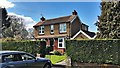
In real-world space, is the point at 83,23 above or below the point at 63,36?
above

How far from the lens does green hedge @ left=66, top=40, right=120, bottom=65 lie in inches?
586

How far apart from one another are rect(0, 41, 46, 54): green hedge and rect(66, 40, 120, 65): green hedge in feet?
13.7

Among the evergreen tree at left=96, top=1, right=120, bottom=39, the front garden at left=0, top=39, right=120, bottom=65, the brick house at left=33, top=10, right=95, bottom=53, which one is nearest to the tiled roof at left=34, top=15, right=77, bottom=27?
the brick house at left=33, top=10, right=95, bottom=53

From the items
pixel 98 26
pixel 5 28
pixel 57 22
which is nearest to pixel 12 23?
pixel 5 28

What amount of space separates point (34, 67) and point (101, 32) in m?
11.3

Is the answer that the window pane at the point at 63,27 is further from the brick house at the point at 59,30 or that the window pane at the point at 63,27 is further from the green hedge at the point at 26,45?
the green hedge at the point at 26,45

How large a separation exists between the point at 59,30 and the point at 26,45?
1125 centimetres

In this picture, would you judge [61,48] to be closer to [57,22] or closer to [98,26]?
[57,22]

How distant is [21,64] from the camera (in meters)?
10.7

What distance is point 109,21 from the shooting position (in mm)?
20500

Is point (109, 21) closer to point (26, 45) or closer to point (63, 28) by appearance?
point (26, 45)

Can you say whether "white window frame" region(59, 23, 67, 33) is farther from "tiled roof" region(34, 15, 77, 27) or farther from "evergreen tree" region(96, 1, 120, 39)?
"evergreen tree" region(96, 1, 120, 39)

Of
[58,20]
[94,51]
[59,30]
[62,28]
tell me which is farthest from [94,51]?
[58,20]

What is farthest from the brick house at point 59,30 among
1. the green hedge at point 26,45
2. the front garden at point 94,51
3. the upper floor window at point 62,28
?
the front garden at point 94,51
